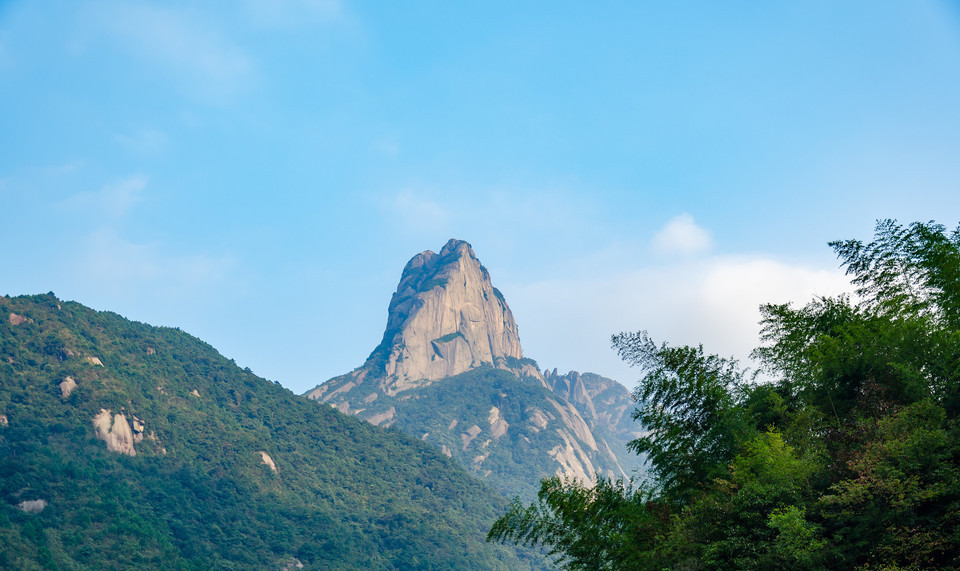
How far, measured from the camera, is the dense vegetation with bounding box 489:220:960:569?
406 inches

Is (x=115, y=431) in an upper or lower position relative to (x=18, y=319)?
lower

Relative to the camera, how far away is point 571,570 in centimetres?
1497

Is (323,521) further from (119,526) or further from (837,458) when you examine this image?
(837,458)

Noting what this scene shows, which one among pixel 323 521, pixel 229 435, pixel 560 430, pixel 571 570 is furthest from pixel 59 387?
pixel 560 430

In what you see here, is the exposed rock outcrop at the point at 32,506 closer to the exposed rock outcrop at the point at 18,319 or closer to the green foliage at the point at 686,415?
the exposed rock outcrop at the point at 18,319

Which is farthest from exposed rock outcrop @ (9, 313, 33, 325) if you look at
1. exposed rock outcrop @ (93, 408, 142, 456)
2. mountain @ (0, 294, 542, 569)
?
exposed rock outcrop @ (93, 408, 142, 456)

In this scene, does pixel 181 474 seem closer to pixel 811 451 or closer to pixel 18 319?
pixel 18 319

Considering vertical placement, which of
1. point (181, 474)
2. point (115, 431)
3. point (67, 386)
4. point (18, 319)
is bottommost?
→ point (181, 474)

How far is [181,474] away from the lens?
266 ft

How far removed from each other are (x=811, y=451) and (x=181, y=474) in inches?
3290

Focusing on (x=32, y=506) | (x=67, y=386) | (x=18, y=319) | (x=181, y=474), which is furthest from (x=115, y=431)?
(x=18, y=319)

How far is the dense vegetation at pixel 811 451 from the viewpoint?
33.8 feet

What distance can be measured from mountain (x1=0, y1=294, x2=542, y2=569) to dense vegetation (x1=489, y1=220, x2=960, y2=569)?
52.2m

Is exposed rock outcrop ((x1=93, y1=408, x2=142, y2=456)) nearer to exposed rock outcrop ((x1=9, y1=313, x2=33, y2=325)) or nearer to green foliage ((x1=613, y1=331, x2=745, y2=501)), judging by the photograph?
exposed rock outcrop ((x1=9, y1=313, x2=33, y2=325))
